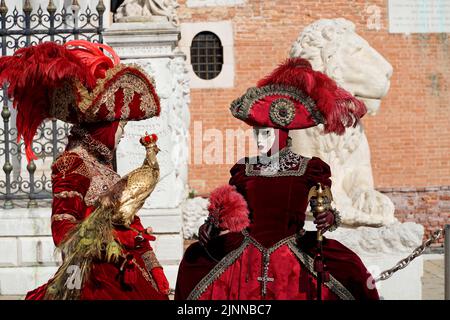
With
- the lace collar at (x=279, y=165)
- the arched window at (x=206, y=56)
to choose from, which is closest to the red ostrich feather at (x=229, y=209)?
the lace collar at (x=279, y=165)

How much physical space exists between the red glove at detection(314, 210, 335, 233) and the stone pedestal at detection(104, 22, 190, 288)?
3266mm

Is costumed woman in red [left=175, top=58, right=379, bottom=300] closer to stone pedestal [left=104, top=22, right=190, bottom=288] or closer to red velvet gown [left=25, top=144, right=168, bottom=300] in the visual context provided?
red velvet gown [left=25, top=144, right=168, bottom=300]

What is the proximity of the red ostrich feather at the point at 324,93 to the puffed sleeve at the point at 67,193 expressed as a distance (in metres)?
1.22

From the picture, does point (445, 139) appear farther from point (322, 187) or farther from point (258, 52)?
point (322, 187)

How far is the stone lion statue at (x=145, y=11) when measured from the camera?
851cm

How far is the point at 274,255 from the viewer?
5.36 meters

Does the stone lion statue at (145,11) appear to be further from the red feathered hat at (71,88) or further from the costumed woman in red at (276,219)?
the costumed woman in red at (276,219)

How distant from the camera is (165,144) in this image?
846 centimetres

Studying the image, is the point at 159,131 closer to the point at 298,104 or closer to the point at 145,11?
the point at 145,11

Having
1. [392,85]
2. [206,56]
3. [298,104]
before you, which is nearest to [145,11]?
[298,104]

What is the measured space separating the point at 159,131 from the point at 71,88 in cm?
308

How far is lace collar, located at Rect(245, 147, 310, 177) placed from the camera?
5.47m

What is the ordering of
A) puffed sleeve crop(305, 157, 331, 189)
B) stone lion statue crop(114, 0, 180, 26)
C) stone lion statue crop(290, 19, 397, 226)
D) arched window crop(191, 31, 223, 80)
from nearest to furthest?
puffed sleeve crop(305, 157, 331, 189) < stone lion statue crop(290, 19, 397, 226) < stone lion statue crop(114, 0, 180, 26) < arched window crop(191, 31, 223, 80)

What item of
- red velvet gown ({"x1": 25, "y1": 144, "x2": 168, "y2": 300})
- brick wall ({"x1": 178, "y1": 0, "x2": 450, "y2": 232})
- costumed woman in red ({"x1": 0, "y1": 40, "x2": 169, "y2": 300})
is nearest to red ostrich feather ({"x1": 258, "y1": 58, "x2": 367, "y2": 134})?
costumed woman in red ({"x1": 0, "y1": 40, "x2": 169, "y2": 300})
